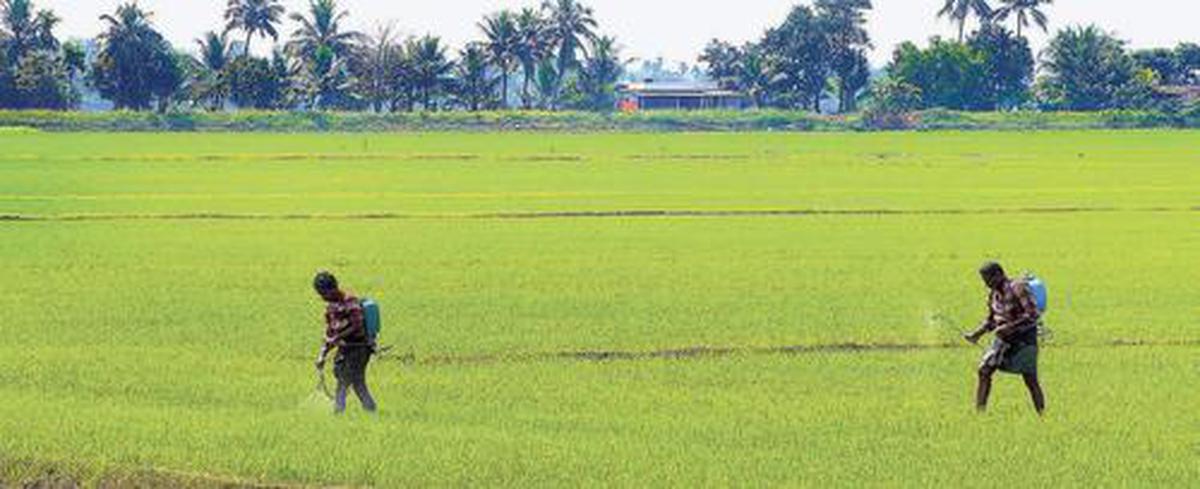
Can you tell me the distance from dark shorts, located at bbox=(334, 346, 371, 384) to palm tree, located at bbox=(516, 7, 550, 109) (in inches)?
→ 4120

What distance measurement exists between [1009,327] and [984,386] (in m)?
0.61

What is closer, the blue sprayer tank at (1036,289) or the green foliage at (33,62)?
the blue sprayer tank at (1036,289)

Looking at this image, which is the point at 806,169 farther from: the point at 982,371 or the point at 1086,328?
the point at 982,371

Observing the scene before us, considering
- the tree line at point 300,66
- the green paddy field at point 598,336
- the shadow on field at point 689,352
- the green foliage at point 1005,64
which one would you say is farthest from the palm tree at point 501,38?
the shadow on field at point 689,352

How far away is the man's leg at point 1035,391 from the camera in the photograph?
13.0 meters

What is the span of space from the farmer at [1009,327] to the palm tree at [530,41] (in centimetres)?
10493

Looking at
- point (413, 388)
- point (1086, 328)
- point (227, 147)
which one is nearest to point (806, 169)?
point (227, 147)

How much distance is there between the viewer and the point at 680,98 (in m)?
131

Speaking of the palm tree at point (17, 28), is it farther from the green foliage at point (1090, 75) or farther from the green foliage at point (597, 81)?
the green foliage at point (1090, 75)

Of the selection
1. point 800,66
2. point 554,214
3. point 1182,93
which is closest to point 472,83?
point 800,66

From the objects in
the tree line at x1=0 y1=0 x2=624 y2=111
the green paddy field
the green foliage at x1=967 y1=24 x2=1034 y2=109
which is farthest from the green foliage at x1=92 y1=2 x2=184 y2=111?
the green paddy field

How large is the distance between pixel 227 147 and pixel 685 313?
5358cm

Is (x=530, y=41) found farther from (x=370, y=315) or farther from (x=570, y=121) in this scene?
(x=370, y=315)

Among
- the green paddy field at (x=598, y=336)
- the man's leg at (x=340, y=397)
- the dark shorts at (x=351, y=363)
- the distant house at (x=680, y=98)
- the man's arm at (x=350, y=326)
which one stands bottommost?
the distant house at (x=680, y=98)
